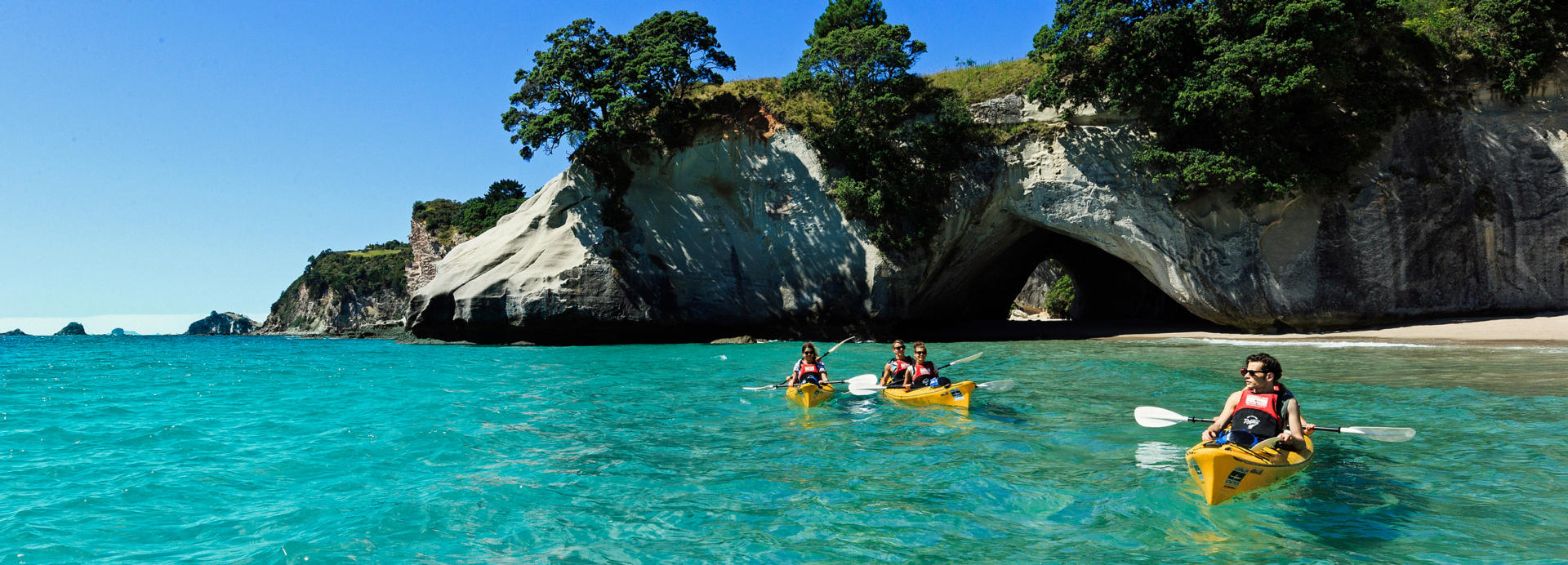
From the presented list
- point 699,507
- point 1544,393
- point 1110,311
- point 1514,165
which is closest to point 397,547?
point 699,507

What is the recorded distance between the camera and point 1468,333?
73.8ft

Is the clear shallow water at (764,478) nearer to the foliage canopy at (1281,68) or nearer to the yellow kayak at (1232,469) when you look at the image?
the yellow kayak at (1232,469)

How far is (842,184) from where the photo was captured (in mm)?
31391

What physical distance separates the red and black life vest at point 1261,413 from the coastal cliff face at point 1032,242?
21936mm

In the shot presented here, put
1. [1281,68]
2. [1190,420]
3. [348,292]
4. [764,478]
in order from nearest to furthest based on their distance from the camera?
[764,478]
[1190,420]
[1281,68]
[348,292]

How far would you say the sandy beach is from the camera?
2106cm

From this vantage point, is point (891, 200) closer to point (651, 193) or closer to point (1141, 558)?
point (651, 193)

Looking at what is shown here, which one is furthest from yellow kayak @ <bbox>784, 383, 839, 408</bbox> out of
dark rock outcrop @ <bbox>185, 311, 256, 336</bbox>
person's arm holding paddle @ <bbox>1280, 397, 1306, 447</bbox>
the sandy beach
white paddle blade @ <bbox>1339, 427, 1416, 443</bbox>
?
dark rock outcrop @ <bbox>185, 311, 256, 336</bbox>

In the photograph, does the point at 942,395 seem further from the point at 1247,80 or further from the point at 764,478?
the point at 1247,80

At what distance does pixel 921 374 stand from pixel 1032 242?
26945 mm

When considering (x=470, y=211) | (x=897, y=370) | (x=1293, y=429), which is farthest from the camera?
(x=470, y=211)

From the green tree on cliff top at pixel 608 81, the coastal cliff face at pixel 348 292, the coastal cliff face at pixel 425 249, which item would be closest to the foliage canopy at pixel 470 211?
the coastal cliff face at pixel 425 249

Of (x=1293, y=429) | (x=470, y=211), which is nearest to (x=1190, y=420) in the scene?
(x=1293, y=429)

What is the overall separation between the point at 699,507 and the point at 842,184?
25520 millimetres
